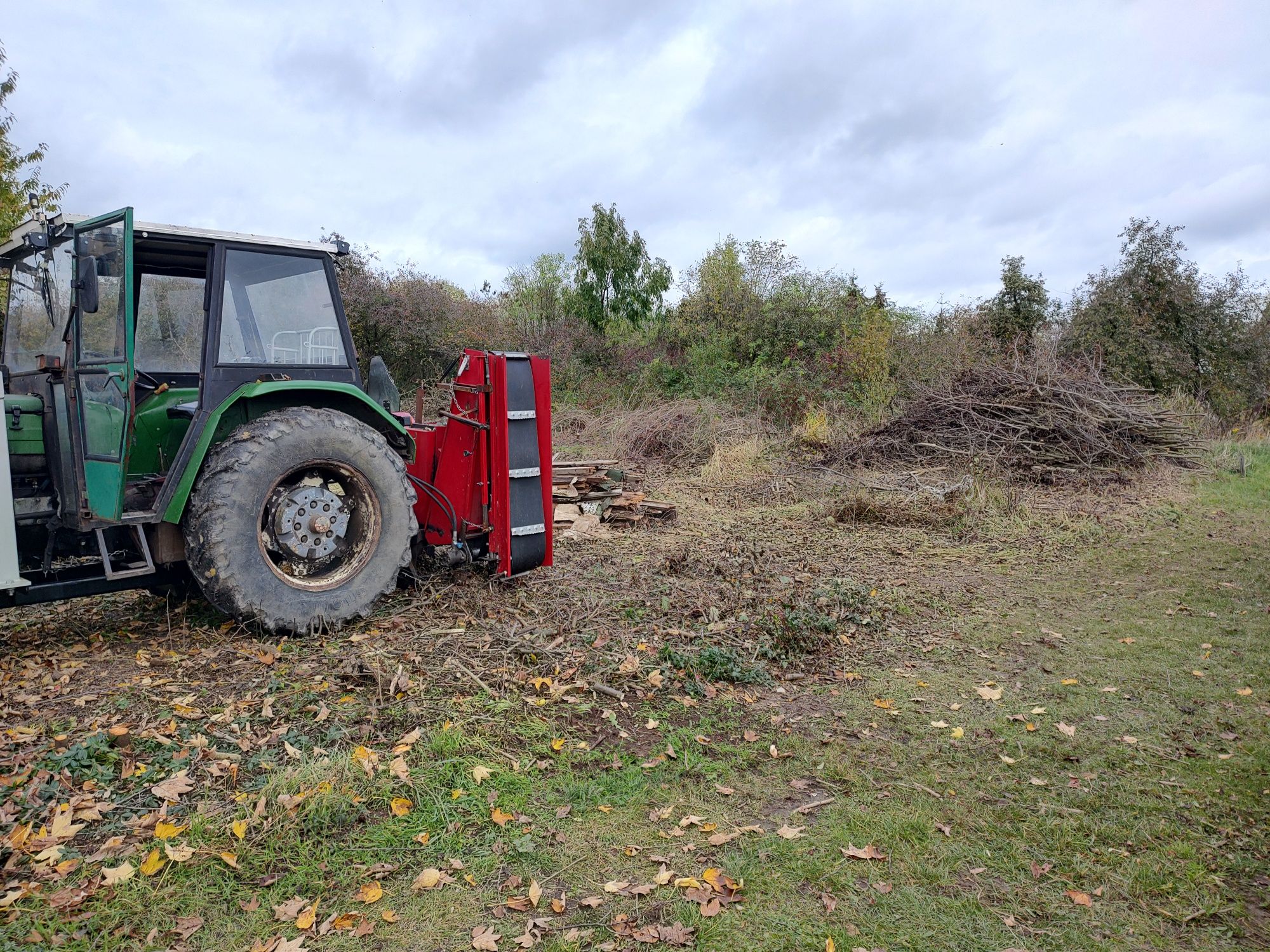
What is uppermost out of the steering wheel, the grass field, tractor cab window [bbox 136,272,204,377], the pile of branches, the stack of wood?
tractor cab window [bbox 136,272,204,377]

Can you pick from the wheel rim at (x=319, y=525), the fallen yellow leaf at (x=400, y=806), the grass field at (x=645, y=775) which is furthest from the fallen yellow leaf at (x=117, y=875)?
the wheel rim at (x=319, y=525)

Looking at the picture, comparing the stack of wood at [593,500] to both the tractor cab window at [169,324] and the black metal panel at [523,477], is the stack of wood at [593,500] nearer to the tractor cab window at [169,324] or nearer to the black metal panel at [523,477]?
the black metal panel at [523,477]

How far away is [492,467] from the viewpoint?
17.8ft

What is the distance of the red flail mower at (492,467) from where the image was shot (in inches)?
213

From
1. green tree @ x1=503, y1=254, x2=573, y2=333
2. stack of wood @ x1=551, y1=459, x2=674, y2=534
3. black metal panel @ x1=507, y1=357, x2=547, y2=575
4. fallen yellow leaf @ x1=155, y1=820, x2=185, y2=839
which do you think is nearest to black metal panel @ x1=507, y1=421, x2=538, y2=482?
black metal panel @ x1=507, y1=357, x2=547, y2=575

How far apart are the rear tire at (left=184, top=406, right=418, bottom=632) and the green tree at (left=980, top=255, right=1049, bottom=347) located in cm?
1705

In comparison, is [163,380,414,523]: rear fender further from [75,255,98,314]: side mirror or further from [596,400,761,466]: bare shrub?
[596,400,761,466]: bare shrub

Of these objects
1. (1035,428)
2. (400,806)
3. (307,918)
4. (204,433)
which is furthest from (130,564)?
(1035,428)

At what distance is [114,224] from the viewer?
14.4ft

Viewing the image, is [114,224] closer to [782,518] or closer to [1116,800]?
[1116,800]

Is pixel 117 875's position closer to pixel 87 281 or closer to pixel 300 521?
pixel 300 521

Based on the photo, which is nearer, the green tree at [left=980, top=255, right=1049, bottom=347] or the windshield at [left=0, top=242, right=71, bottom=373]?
the windshield at [left=0, top=242, right=71, bottom=373]

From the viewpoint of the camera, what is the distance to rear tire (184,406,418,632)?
4375 millimetres

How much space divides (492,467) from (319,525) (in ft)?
3.78
